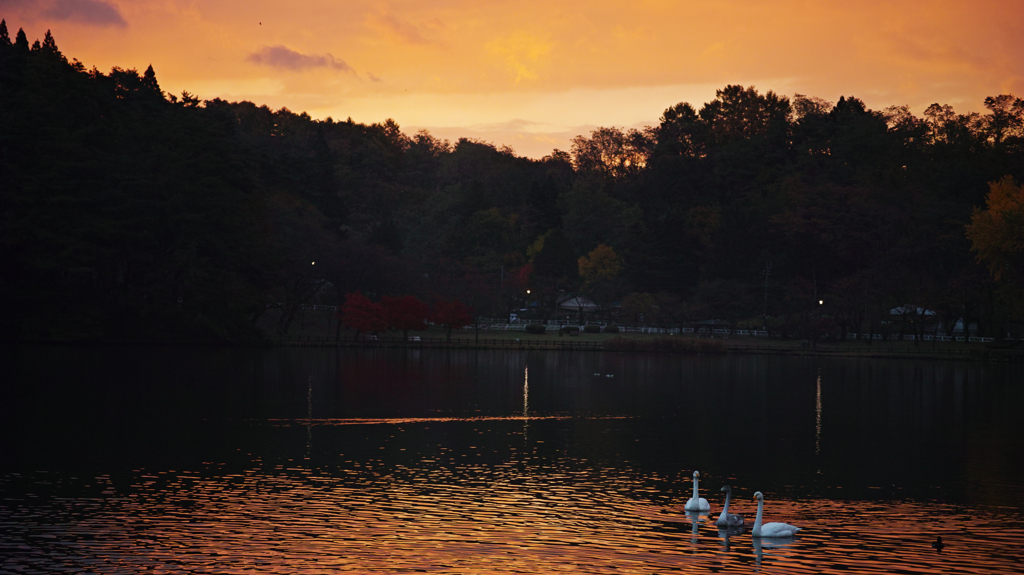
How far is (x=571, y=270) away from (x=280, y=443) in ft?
331

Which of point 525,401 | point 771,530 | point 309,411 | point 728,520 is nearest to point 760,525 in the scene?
point 771,530

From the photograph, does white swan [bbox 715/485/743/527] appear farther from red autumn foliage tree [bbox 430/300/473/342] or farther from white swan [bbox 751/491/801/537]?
red autumn foliage tree [bbox 430/300/473/342]

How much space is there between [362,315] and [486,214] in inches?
1892

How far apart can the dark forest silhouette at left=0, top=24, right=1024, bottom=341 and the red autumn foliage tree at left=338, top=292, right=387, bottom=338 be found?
515 cm

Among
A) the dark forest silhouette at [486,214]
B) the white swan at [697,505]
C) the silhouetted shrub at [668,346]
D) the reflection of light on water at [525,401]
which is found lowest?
the reflection of light on water at [525,401]

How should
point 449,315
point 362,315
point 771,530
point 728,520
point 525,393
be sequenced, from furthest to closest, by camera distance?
point 449,315 < point 362,315 < point 525,393 < point 728,520 < point 771,530

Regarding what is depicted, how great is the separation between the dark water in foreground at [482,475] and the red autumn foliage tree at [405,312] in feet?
122

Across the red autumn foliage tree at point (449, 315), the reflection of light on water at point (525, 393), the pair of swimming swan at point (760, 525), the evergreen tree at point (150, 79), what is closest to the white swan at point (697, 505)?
the pair of swimming swan at point (760, 525)

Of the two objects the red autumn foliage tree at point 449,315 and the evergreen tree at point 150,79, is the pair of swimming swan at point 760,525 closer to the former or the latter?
the red autumn foliage tree at point 449,315

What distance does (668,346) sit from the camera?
9400cm

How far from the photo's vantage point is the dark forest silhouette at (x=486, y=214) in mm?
74312

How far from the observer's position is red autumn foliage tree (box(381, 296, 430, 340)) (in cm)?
9094

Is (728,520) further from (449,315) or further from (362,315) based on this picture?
(449,315)

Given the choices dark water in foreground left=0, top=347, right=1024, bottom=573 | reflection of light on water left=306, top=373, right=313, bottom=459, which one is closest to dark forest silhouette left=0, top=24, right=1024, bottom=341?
dark water in foreground left=0, top=347, right=1024, bottom=573
